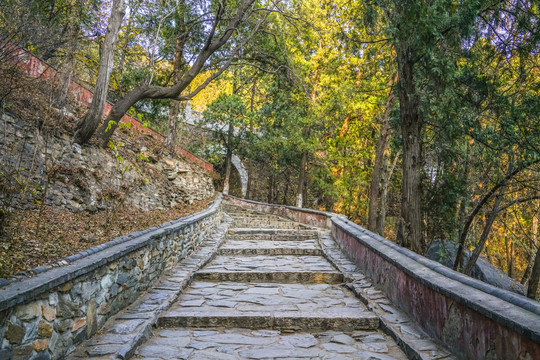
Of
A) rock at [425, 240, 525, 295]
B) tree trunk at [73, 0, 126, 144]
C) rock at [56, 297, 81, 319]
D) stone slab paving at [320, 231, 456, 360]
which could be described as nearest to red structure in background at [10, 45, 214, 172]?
tree trunk at [73, 0, 126, 144]

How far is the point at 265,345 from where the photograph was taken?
3.71 m

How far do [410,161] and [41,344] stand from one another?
6830 mm

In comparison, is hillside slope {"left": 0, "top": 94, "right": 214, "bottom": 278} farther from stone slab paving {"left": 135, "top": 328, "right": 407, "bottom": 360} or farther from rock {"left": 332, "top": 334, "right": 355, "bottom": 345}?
rock {"left": 332, "top": 334, "right": 355, "bottom": 345}

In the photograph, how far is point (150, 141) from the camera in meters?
15.0

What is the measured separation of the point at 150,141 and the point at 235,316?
Answer: 1193cm

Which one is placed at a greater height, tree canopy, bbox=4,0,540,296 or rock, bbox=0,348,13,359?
tree canopy, bbox=4,0,540,296

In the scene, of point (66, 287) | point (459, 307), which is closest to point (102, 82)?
point (66, 287)

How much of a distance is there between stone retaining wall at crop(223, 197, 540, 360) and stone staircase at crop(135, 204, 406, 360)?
1.40 feet

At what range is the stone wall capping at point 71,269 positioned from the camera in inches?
94.2

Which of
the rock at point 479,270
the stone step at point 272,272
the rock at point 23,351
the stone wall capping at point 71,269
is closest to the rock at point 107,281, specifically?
the stone wall capping at point 71,269

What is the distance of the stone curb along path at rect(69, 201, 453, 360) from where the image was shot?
3.44m

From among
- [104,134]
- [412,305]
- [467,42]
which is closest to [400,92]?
[467,42]

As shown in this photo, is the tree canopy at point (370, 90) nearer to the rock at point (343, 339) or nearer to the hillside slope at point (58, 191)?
the hillside slope at point (58, 191)

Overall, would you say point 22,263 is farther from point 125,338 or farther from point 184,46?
point 184,46
